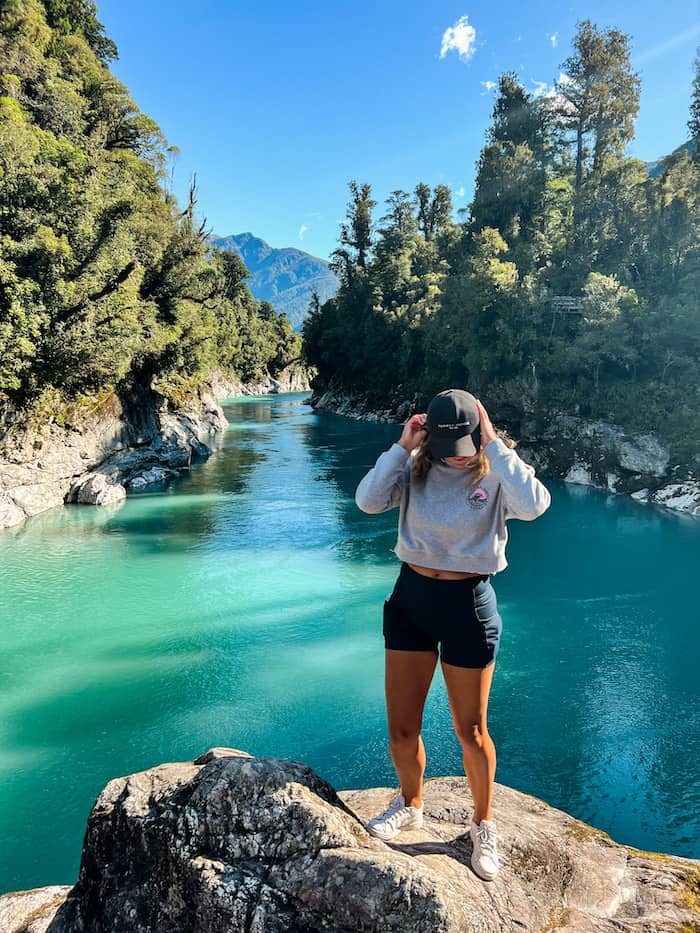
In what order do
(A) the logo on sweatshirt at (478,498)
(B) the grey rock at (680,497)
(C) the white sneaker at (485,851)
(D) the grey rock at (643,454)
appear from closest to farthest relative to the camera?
(C) the white sneaker at (485,851)
(A) the logo on sweatshirt at (478,498)
(B) the grey rock at (680,497)
(D) the grey rock at (643,454)

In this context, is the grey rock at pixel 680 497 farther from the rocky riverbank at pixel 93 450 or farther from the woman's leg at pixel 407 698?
the woman's leg at pixel 407 698

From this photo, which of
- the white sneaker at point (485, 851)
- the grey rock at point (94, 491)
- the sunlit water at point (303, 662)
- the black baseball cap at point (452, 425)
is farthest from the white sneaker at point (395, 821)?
the grey rock at point (94, 491)

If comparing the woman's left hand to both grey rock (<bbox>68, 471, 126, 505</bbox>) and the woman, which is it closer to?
the woman

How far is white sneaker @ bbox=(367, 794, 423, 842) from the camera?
261 centimetres

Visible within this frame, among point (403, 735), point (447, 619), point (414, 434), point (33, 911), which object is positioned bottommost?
point (33, 911)

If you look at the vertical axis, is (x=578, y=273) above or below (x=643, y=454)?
above

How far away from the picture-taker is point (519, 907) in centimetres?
240

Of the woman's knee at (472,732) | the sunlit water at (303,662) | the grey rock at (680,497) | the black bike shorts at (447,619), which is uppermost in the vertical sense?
the black bike shorts at (447,619)

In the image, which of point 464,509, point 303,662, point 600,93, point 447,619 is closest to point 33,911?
point 447,619

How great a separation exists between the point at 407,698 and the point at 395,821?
0.58 m

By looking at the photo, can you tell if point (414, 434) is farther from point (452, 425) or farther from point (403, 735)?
point (403, 735)

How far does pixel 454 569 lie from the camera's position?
8.24 feet

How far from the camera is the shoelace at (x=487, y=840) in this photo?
2520 mm

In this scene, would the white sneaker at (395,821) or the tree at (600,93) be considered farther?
the tree at (600,93)
